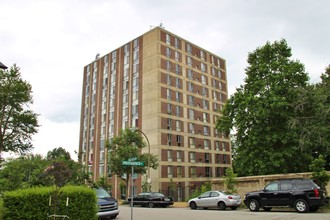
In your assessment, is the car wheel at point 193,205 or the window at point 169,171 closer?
the car wheel at point 193,205

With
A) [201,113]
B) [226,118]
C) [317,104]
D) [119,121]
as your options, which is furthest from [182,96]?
[317,104]

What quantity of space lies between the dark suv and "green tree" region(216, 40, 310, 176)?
8912mm

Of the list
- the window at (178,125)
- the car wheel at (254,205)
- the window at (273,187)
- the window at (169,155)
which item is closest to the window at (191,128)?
the window at (178,125)

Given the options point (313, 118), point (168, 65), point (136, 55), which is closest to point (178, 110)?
point (168, 65)

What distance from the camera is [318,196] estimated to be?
52.4 feet

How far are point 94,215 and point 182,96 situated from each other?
42.0 meters

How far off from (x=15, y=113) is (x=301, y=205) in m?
29.2

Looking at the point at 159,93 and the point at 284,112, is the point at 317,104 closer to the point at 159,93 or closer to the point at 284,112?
the point at 284,112

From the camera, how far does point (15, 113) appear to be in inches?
1316

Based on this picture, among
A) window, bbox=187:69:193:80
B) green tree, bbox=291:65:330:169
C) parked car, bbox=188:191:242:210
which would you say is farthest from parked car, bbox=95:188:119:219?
window, bbox=187:69:193:80

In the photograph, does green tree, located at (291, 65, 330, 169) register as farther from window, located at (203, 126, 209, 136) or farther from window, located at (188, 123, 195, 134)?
window, located at (203, 126, 209, 136)

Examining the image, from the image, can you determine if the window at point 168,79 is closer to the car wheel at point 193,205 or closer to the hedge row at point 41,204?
the car wheel at point 193,205

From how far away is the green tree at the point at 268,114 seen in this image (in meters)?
27.0

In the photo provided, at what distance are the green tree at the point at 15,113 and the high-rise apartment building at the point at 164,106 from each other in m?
16.5
